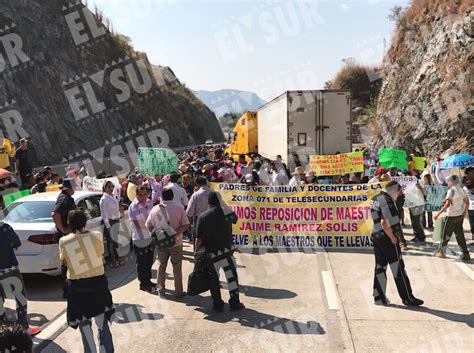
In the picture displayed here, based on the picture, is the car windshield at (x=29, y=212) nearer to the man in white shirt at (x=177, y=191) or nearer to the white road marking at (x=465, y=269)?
the man in white shirt at (x=177, y=191)

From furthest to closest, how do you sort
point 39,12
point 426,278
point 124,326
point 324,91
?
point 39,12 < point 324,91 < point 426,278 < point 124,326

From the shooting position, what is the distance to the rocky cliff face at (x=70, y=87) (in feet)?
104

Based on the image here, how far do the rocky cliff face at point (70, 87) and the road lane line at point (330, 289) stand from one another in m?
24.2

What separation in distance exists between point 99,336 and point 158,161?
421 inches

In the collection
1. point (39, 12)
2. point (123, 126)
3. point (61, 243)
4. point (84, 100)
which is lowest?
point (123, 126)

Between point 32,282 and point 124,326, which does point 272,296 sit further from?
point 32,282

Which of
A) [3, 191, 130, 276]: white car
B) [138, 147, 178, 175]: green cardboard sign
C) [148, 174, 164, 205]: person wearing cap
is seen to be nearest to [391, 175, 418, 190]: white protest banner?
[148, 174, 164, 205]: person wearing cap

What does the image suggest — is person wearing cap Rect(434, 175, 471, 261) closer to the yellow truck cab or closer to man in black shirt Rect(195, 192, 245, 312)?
man in black shirt Rect(195, 192, 245, 312)

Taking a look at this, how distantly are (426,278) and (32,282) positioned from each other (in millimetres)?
6936

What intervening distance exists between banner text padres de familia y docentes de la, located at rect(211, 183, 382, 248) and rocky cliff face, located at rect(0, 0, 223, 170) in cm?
2131

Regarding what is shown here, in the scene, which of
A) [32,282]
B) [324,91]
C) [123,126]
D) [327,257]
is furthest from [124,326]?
[123,126]

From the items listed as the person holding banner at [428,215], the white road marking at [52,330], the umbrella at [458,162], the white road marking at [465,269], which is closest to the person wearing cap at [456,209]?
the white road marking at [465,269]

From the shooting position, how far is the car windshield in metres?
8.42

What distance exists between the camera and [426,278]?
838 cm
